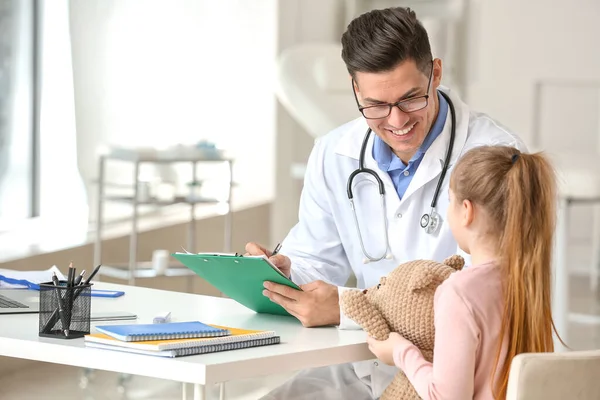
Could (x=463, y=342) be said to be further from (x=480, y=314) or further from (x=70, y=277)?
(x=70, y=277)

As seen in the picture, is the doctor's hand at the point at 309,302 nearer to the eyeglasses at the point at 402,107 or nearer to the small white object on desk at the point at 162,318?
the small white object on desk at the point at 162,318

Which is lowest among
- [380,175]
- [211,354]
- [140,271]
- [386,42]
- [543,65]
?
[140,271]

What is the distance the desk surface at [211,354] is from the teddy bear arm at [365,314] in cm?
4

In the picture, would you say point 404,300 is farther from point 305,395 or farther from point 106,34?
point 106,34

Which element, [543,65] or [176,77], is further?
[543,65]

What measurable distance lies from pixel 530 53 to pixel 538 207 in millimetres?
5212

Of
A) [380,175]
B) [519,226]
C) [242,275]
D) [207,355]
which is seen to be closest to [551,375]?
[519,226]

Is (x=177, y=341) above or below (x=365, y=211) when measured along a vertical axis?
below

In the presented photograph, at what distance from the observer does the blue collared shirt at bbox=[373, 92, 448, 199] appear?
200 centimetres

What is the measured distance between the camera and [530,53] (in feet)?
21.2

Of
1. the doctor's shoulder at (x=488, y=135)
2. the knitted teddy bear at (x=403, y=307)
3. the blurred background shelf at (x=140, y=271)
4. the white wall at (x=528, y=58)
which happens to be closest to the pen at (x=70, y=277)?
the knitted teddy bear at (x=403, y=307)

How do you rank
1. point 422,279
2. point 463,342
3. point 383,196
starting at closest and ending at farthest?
point 463,342, point 422,279, point 383,196

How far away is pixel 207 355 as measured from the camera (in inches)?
55.6

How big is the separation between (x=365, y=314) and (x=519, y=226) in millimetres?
278
